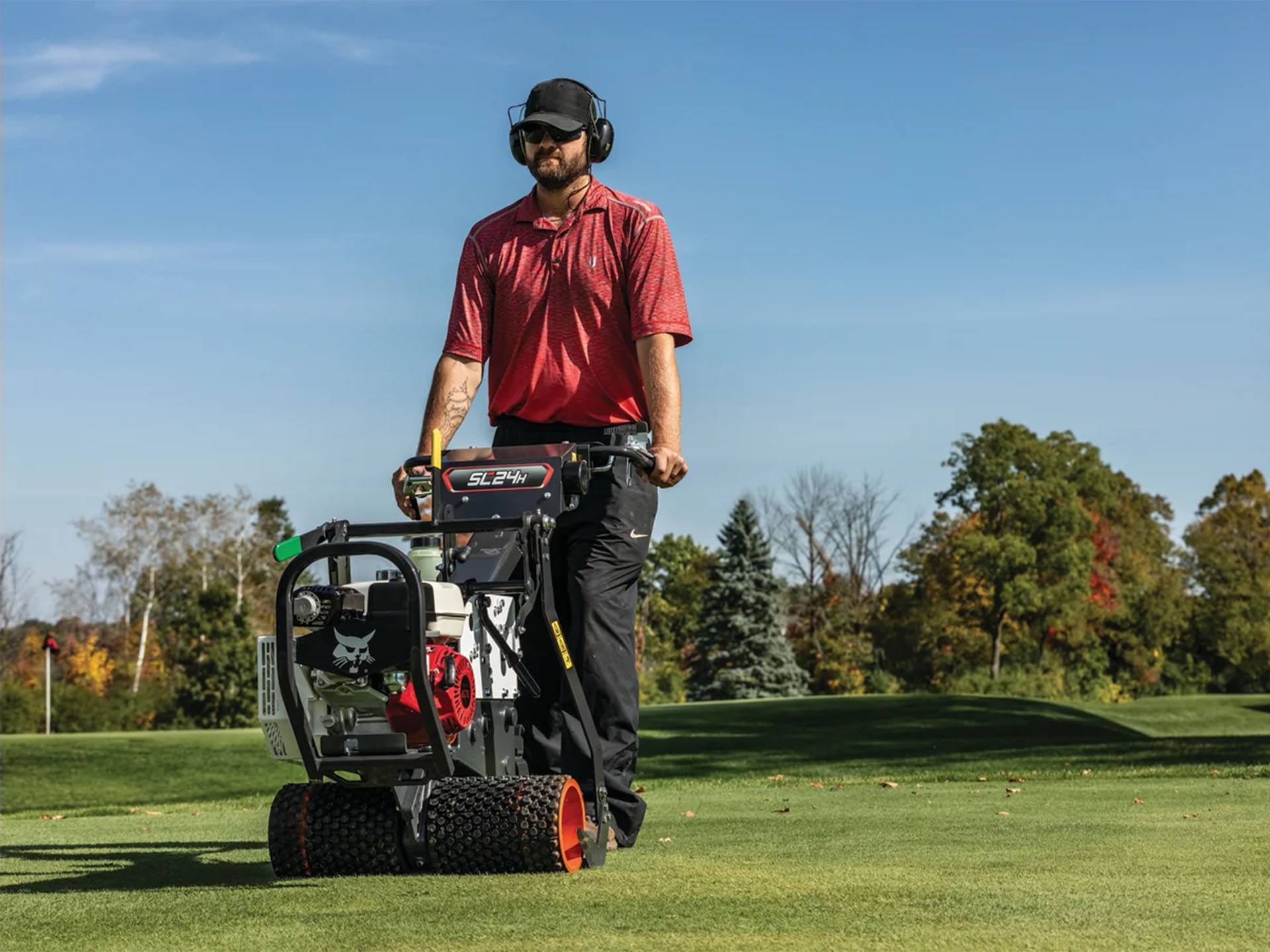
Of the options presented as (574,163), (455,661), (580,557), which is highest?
(574,163)

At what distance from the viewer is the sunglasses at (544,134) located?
17.1ft

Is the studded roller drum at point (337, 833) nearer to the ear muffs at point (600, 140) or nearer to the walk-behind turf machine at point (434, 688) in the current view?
the walk-behind turf machine at point (434, 688)

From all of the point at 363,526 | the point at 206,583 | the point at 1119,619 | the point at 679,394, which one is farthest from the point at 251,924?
the point at 1119,619

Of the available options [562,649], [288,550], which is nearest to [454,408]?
[288,550]

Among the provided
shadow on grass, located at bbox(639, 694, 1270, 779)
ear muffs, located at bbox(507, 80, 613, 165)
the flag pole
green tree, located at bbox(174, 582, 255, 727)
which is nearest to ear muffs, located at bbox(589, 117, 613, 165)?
ear muffs, located at bbox(507, 80, 613, 165)

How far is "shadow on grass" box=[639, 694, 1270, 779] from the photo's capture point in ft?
47.1

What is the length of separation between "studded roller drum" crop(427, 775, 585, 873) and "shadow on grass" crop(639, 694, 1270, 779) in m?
9.00

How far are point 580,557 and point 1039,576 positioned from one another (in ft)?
191

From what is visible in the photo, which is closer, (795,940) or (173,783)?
(795,940)

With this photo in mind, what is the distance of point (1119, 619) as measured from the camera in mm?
62938

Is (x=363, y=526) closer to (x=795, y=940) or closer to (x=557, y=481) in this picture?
(x=557, y=481)

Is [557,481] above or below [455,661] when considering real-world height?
above

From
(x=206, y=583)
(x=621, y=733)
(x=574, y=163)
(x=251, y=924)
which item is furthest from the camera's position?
(x=206, y=583)

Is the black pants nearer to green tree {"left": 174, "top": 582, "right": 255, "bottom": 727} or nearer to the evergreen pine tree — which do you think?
green tree {"left": 174, "top": 582, "right": 255, "bottom": 727}
